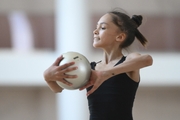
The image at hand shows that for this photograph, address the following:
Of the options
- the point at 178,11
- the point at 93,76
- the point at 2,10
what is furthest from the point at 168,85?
the point at 93,76

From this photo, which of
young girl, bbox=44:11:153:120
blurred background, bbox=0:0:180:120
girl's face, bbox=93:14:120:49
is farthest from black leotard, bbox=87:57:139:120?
blurred background, bbox=0:0:180:120

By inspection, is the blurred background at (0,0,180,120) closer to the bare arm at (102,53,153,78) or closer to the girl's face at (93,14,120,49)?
the girl's face at (93,14,120,49)

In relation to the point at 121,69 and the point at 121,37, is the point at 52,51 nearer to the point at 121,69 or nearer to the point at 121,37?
the point at 121,37

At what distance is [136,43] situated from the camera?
3.34 feet

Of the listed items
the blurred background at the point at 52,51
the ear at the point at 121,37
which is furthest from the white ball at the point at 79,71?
the blurred background at the point at 52,51

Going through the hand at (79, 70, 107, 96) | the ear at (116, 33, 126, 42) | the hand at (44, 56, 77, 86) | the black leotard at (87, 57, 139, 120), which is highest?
the ear at (116, 33, 126, 42)

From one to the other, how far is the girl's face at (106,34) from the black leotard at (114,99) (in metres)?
0.11

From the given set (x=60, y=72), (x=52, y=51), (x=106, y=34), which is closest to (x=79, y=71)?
(x=60, y=72)

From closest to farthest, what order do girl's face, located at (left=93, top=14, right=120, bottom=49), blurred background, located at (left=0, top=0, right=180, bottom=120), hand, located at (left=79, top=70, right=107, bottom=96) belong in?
hand, located at (left=79, top=70, right=107, bottom=96) → girl's face, located at (left=93, top=14, right=120, bottom=49) → blurred background, located at (left=0, top=0, right=180, bottom=120)

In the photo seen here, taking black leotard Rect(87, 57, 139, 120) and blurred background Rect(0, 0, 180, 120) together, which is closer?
black leotard Rect(87, 57, 139, 120)

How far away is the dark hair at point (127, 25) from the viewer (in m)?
0.96

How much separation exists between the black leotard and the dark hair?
0.13 m

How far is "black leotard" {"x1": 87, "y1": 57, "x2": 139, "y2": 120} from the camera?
0.90 meters

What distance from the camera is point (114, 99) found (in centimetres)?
90
